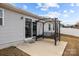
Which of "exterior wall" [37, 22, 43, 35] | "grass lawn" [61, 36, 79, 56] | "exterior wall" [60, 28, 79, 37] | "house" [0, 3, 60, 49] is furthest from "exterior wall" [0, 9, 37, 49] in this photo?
"grass lawn" [61, 36, 79, 56]

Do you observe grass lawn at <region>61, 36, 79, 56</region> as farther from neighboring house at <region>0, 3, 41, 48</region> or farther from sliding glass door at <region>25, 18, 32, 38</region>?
sliding glass door at <region>25, 18, 32, 38</region>

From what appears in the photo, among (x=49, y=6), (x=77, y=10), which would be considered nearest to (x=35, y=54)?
(x=49, y=6)

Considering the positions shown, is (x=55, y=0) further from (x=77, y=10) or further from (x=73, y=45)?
(x=73, y=45)

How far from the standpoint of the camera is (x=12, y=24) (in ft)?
15.4

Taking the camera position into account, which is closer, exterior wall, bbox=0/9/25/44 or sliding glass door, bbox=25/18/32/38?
exterior wall, bbox=0/9/25/44

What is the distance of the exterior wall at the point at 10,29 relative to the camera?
4.57 meters

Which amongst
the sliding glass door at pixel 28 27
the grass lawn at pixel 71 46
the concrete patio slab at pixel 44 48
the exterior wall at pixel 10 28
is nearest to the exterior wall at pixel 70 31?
the grass lawn at pixel 71 46

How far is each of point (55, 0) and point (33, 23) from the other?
127 centimetres

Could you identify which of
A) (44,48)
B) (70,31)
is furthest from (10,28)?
(70,31)

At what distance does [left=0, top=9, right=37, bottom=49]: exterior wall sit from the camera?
457 centimetres

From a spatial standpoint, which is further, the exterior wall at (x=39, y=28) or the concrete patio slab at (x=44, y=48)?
the exterior wall at (x=39, y=28)

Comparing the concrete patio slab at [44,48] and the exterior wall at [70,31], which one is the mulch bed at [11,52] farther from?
the exterior wall at [70,31]

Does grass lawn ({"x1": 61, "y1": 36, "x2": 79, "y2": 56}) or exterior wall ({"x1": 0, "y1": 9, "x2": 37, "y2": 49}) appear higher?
exterior wall ({"x1": 0, "y1": 9, "x2": 37, "y2": 49})

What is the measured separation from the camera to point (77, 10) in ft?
15.0
